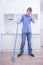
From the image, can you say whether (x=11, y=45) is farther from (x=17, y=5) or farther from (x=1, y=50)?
(x=17, y=5)

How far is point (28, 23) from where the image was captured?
→ 178 inches

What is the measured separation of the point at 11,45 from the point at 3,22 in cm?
71

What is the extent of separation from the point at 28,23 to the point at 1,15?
1056mm

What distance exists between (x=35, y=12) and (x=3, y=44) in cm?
132

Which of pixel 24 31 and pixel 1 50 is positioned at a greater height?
pixel 24 31

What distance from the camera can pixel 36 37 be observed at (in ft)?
17.0

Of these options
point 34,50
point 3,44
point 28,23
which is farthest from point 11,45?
point 28,23

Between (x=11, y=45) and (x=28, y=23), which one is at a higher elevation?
(x=28, y=23)

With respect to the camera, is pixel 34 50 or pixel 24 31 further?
pixel 34 50

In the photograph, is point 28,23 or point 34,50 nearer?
point 28,23

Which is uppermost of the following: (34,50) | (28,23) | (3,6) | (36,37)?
(3,6)

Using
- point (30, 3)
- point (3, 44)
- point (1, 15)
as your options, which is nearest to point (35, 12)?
point (30, 3)

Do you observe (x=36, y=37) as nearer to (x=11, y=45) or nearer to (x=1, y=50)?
(x=11, y=45)

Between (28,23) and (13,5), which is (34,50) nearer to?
(28,23)
